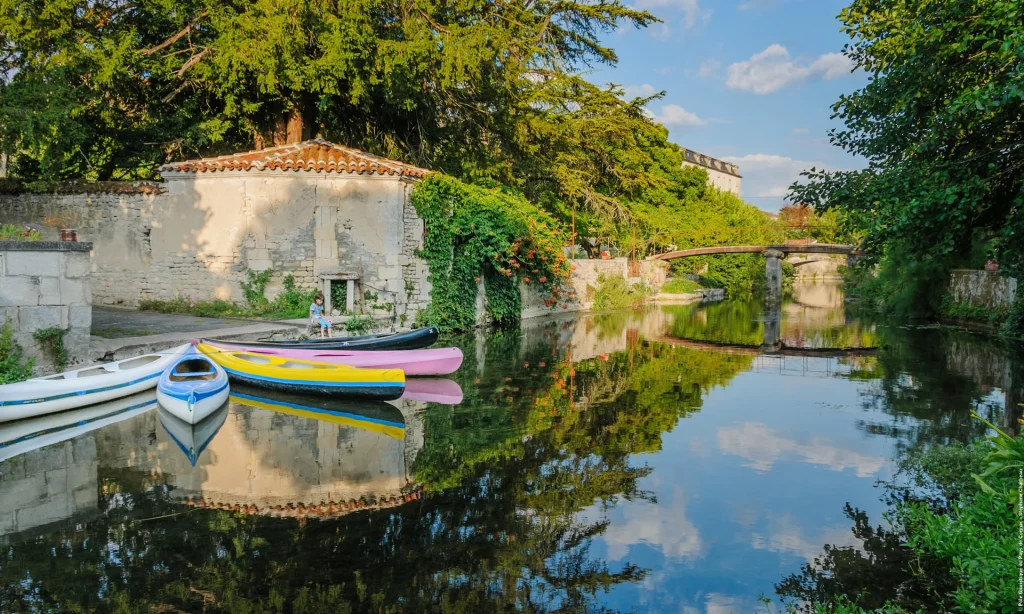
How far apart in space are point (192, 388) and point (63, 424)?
59.8 inches

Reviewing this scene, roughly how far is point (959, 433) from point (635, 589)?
5.57m

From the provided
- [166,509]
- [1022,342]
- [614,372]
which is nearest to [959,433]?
[614,372]

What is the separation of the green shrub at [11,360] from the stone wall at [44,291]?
5.0 inches

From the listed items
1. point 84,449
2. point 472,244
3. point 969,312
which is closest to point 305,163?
point 472,244

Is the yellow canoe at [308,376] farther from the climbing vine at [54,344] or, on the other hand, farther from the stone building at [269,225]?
the stone building at [269,225]

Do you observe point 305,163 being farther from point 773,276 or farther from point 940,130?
point 773,276

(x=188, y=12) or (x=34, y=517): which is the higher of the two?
(x=188, y=12)

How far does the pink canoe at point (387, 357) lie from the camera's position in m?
10.2

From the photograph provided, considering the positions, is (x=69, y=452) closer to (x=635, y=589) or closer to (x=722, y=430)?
(x=635, y=589)

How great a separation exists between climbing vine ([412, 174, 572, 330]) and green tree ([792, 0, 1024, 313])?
7.28m

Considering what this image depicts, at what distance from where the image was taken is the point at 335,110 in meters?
19.0

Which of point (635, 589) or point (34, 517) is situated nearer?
point (635, 589)

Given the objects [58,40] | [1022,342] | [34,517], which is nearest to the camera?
[34,517]

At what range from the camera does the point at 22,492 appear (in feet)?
18.8
